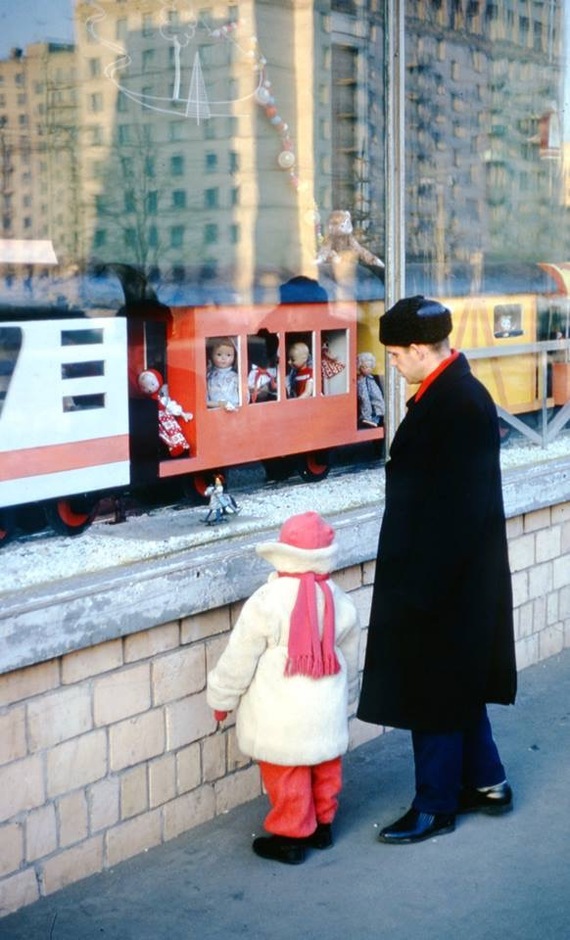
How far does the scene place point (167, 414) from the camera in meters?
4.60

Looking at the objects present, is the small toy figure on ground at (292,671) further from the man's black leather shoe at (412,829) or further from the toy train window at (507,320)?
the toy train window at (507,320)

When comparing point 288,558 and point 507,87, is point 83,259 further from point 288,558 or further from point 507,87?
point 507,87

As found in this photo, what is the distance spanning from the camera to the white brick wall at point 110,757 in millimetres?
3855

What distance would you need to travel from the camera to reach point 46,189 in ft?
13.4

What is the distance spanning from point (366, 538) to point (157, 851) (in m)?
1.40

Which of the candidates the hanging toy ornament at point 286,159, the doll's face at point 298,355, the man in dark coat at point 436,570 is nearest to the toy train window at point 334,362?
the doll's face at point 298,355

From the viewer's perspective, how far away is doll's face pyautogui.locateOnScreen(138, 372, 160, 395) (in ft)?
14.6

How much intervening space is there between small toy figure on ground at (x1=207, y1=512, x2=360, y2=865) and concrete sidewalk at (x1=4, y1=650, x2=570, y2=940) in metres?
0.24

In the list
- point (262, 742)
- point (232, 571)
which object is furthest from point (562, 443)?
point (262, 742)

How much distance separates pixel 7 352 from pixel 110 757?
3.93ft

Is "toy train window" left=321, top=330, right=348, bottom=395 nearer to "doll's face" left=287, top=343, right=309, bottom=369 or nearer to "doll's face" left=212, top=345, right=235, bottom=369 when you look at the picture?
"doll's face" left=287, top=343, right=309, bottom=369

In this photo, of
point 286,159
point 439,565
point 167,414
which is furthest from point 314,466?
point 439,565

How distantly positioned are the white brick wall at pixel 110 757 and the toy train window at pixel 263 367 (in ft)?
2.75

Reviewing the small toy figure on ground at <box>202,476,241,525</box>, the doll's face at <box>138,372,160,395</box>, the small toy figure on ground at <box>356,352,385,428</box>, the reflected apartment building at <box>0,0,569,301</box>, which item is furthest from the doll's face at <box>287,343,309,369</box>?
the doll's face at <box>138,372,160,395</box>
